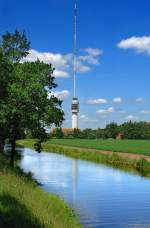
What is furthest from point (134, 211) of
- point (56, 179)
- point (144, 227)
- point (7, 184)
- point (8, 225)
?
point (56, 179)

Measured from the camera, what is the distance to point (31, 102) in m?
43.8

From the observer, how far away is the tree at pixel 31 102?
143 feet

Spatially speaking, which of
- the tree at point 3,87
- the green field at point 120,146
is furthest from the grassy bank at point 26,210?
the green field at point 120,146

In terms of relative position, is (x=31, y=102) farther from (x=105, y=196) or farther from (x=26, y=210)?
(x=26, y=210)

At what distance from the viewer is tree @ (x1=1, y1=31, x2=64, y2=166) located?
4353 centimetres

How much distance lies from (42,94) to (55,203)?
65.3ft

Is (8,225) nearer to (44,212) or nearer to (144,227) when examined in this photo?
(44,212)

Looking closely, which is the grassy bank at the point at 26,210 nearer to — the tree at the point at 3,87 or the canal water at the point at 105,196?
the canal water at the point at 105,196

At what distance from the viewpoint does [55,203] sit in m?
25.7

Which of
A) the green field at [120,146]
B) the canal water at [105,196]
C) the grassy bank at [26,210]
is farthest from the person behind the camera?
the green field at [120,146]

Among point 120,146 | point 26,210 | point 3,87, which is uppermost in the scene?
point 3,87

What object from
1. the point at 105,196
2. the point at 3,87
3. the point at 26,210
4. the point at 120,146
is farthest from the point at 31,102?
the point at 120,146

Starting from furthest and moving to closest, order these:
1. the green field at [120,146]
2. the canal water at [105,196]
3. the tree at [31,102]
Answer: the green field at [120,146]
the tree at [31,102]
the canal water at [105,196]

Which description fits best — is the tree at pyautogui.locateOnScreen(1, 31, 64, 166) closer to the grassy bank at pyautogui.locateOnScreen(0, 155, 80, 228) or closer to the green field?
the grassy bank at pyautogui.locateOnScreen(0, 155, 80, 228)
